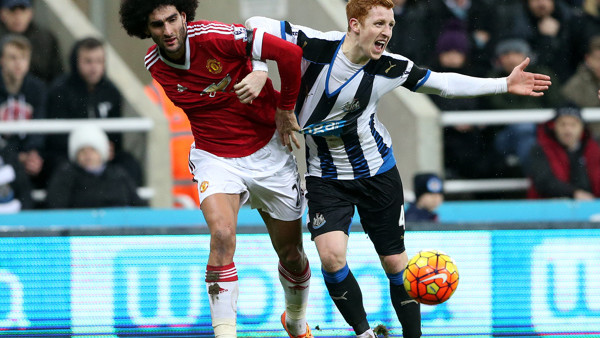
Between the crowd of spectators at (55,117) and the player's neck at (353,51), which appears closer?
the player's neck at (353,51)

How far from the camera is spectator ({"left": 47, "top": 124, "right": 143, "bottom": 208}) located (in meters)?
8.59

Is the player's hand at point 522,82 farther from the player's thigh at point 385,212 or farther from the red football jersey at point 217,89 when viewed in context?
the red football jersey at point 217,89

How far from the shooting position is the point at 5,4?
30.0 ft

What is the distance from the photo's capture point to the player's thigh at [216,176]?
561 centimetres

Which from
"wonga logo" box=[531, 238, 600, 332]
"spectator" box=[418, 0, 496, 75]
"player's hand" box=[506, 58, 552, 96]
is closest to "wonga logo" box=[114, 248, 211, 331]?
"wonga logo" box=[531, 238, 600, 332]

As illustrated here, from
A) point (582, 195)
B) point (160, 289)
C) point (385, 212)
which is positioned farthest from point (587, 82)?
point (160, 289)

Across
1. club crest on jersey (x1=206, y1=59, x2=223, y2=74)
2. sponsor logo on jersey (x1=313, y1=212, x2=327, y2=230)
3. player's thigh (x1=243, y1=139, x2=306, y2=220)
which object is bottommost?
sponsor logo on jersey (x1=313, y1=212, x2=327, y2=230)

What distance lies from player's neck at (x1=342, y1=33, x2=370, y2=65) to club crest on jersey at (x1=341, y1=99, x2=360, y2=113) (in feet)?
0.76

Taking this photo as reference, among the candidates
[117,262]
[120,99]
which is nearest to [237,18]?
[120,99]

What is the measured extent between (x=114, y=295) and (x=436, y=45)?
3.93 m

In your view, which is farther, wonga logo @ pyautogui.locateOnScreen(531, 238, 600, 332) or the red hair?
wonga logo @ pyautogui.locateOnScreen(531, 238, 600, 332)

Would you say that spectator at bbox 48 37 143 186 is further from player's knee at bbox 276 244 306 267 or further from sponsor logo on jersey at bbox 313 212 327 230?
sponsor logo on jersey at bbox 313 212 327 230

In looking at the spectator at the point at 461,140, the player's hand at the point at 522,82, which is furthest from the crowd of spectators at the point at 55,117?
the player's hand at the point at 522,82

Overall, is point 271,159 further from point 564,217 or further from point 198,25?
point 564,217
